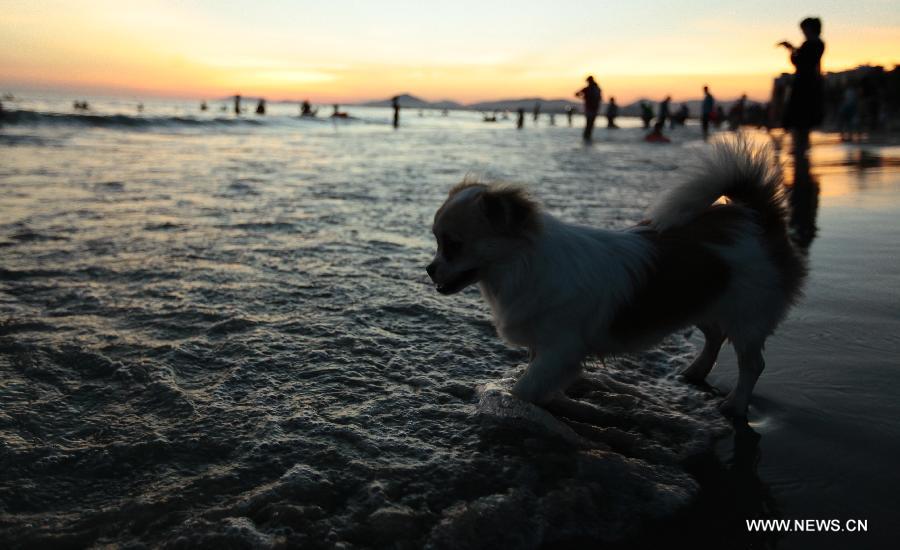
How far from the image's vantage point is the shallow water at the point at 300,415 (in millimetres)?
2205

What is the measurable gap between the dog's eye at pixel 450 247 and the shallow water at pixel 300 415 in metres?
0.75

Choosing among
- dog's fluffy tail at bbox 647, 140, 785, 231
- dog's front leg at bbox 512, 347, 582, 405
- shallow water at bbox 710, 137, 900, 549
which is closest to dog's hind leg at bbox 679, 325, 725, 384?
shallow water at bbox 710, 137, 900, 549

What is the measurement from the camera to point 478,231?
3.12 m

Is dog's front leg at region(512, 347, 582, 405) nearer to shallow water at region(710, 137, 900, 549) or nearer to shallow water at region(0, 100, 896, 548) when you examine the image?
shallow water at region(0, 100, 896, 548)

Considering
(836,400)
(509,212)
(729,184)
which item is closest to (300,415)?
(509,212)

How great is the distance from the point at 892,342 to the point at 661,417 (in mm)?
1891

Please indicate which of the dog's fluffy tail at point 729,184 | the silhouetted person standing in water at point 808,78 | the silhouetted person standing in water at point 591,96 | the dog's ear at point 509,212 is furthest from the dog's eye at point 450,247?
the silhouetted person standing in water at point 591,96

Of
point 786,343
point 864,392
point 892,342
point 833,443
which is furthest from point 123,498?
point 892,342

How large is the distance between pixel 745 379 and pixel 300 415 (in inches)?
91.4

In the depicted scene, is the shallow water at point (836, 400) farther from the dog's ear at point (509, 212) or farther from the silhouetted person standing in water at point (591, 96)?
the silhouetted person standing in water at point (591, 96)

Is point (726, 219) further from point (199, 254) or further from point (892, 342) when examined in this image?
point (199, 254)

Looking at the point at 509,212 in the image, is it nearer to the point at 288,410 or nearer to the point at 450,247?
the point at 450,247

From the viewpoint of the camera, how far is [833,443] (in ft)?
9.00

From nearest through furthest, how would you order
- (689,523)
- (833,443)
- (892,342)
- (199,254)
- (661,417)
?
(689,523) → (833,443) → (661,417) → (892,342) → (199,254)
